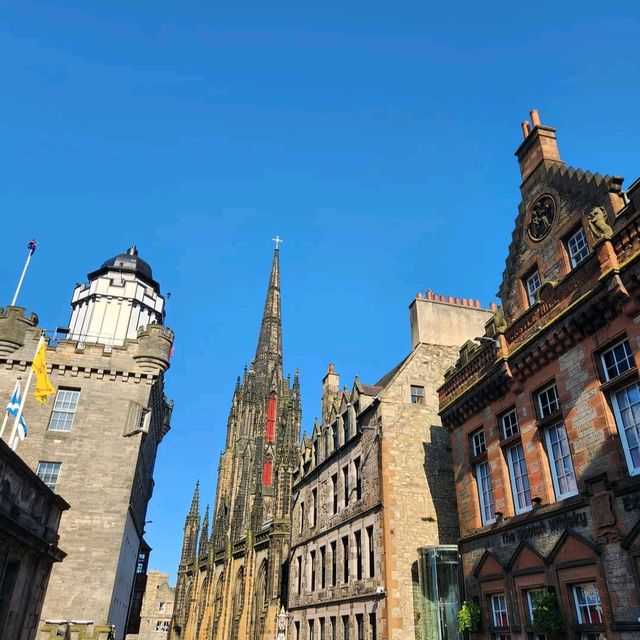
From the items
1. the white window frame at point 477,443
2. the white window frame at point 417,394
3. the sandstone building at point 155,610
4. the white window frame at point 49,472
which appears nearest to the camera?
the white window frame at point 477,443

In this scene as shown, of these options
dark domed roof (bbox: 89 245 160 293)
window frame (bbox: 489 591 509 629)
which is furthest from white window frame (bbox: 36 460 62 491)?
window frame (bbox: 489 591 509 629)

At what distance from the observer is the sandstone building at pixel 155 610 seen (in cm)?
8981

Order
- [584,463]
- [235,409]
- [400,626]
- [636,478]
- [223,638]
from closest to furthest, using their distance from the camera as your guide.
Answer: [636,478]
[584,463]
[400,626]
[223,638]
[235,409]

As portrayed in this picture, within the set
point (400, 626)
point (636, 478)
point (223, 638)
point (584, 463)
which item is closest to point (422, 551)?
point (400, 626)

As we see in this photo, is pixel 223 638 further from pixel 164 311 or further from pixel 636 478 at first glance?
pixel 636 478

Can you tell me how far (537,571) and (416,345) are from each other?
633 inches

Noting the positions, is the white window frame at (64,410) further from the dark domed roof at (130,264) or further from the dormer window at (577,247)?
the dormer window at (577,247)

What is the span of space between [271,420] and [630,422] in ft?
258

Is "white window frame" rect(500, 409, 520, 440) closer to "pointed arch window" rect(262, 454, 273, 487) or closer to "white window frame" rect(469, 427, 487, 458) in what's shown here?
"white window frame" rect(469, 427, 487, 458)

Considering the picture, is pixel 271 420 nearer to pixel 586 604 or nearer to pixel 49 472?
pixel 49 472

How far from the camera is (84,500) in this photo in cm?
2605

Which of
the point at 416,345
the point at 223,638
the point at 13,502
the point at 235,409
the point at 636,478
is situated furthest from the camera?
the point at 235,409

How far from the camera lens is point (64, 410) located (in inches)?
1115

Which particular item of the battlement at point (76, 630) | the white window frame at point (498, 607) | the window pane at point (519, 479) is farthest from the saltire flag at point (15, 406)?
the white window frame at point (498, 607)
